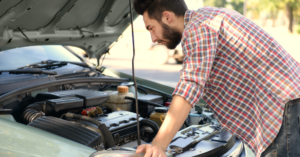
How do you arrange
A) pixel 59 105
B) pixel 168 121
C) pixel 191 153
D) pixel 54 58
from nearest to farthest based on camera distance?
pixel 168 121, pixel 191 153, pixel 59 105, pixel 54 58

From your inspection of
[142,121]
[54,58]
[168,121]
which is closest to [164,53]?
[54,58]

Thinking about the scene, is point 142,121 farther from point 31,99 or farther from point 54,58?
point 54,58

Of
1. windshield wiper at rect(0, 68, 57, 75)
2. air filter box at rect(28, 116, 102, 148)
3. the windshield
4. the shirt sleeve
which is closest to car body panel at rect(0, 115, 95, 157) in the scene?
air filter box at rect(28, 116, 102, 148)

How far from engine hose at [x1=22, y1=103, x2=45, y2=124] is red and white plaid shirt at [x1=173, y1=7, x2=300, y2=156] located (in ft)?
3.82

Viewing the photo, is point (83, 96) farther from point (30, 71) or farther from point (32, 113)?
point (30, 71)

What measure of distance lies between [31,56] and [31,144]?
1605mm

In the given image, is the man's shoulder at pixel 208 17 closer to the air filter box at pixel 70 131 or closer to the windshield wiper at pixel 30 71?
the air filter box at pixel 70 131

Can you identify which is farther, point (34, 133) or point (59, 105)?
point (59, 105)

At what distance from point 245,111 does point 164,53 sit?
10654mm

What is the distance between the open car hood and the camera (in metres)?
1.90

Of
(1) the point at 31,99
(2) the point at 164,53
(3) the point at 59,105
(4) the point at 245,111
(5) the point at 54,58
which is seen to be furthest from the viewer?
(2) the point at 164,53

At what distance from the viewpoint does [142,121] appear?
192 centimetres

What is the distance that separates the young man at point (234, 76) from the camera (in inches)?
44.0

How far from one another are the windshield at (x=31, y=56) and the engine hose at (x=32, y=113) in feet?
1.84
